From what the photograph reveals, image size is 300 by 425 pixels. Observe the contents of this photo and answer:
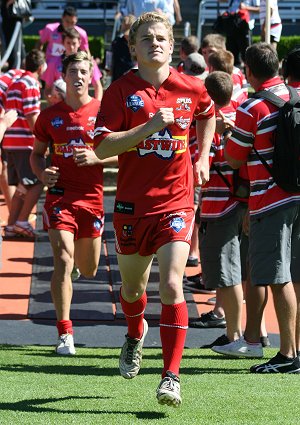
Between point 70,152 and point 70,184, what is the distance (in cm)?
26

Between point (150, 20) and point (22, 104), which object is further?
point (22, 104)

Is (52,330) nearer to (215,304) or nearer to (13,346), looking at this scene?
(13,346)

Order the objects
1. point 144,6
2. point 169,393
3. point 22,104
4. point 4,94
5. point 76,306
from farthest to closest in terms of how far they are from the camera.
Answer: point 144,6 → point 4,94 → point 22,104 → point 76,306 → point 169,393

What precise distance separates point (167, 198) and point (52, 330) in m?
3.46

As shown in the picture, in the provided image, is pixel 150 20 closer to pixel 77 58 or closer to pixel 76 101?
pixel 77 58

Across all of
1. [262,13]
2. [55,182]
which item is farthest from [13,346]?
[262,13]

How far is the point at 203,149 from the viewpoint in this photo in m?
6.93

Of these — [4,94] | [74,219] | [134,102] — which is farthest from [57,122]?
[4,94]

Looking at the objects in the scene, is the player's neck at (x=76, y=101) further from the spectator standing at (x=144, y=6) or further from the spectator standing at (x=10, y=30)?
the spectator standing at (x=10, y=30)

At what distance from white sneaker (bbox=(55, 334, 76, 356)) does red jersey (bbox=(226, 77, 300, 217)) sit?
2003 mm

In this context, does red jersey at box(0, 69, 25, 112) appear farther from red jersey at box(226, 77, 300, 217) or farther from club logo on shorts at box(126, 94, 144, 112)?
club logo on shorts at box(126, 94, 144, 112)

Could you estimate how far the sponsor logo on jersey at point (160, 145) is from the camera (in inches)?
254

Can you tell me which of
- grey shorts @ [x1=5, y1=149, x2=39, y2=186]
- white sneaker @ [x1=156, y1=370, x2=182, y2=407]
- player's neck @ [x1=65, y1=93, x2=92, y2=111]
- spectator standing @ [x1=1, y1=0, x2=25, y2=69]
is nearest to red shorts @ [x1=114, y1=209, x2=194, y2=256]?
white sneaker @ [x1=156, y1=370, x2=182, y2=407]

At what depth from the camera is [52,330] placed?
9.59 m
